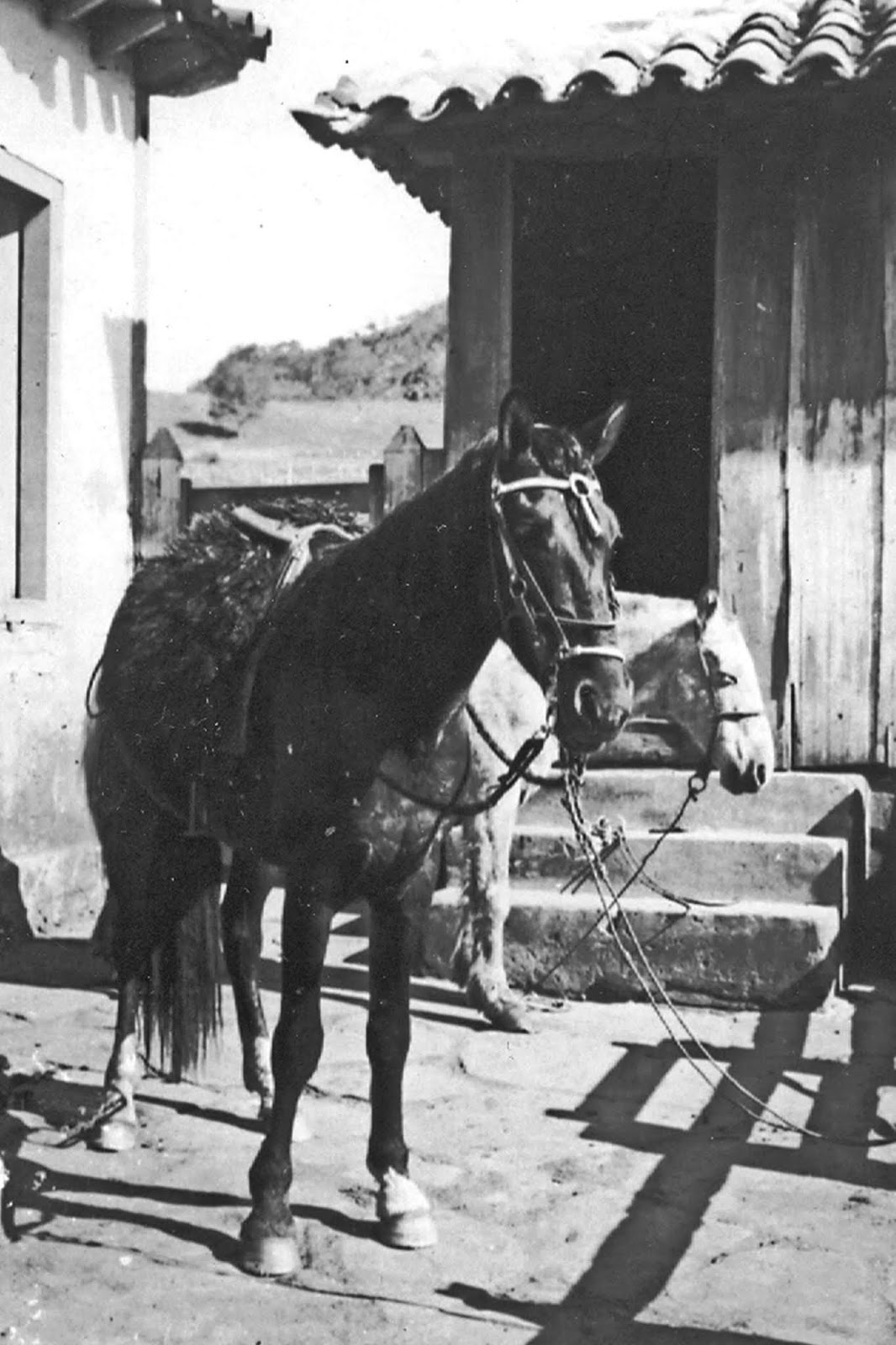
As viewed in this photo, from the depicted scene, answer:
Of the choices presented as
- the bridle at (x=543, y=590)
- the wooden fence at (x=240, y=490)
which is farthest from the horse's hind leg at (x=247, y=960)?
the bridle at (x=543, y=590)

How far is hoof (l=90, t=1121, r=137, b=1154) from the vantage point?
150 inches

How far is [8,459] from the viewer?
5668 mm

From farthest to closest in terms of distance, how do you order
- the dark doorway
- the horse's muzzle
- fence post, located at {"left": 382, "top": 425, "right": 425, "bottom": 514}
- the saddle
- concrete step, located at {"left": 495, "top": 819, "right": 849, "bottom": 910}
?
the dark doorway
concrete step, located at {"left": 495, "top": 819, "right": 849, "bottom": 910}
fence post, located at {"left": 382, "top": 425, "right": 425, "bottom": 514}
the saddle
the horse's muzzle

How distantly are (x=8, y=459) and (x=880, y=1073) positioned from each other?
4462 millimetres

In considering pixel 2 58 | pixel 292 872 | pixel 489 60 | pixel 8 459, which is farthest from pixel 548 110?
pixel 292 872

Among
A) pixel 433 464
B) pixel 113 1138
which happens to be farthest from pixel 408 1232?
pixel 433 464

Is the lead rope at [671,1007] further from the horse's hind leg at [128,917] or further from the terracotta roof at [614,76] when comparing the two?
the terracotta roof at [614,76]

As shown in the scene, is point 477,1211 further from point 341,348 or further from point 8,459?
point 8,459

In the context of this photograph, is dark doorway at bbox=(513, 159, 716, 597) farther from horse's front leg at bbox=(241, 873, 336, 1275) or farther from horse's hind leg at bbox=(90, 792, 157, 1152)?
horse's front leg at bbox=(241, 873, 336, 1275)

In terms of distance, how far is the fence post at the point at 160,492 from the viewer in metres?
5.47

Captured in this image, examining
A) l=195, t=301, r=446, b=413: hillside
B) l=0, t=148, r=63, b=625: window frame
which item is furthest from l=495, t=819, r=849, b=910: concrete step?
l=0, t=148, r=63, b=625: window frame

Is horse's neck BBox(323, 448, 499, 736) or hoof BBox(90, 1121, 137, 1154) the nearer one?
horse's neck BBox(323, 448, 499, 736)

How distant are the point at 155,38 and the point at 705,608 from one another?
3.74 meters

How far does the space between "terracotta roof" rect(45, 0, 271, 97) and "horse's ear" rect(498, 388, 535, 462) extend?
275 centimetres
